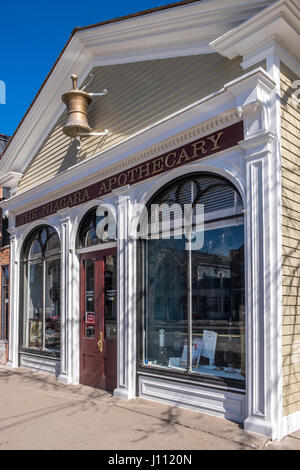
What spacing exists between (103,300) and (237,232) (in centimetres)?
319

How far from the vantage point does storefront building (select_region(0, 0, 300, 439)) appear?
5.49m

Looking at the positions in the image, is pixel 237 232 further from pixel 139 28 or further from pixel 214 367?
pixel 139 28

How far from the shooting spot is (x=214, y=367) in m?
6.24

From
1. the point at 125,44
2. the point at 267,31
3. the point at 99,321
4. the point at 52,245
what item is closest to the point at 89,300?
the point at 99,321

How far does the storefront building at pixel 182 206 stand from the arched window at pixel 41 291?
0.06 metres

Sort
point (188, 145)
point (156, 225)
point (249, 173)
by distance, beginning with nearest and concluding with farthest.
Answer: point (249, 173) < point (188, 145) < point (156, 225)

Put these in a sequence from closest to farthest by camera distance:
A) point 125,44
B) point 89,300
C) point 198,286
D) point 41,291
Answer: point 198,286, point 125,44, point 89,300, point 41,291

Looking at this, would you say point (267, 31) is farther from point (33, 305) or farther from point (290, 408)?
point (33, 305)

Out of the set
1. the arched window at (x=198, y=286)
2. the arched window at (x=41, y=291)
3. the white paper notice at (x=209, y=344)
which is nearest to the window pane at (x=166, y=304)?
the arched window at (x=198, y=286)

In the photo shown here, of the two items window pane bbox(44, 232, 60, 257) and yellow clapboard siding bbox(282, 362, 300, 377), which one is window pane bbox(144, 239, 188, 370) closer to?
yellow clapboard siding bbox(282, 362, 300, 377)

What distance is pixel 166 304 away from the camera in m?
7.12

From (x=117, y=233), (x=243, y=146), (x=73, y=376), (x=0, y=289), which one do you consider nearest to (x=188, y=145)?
(x=243, y=146)

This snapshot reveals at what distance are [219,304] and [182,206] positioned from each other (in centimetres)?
162

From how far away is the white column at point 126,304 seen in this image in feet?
23.8
